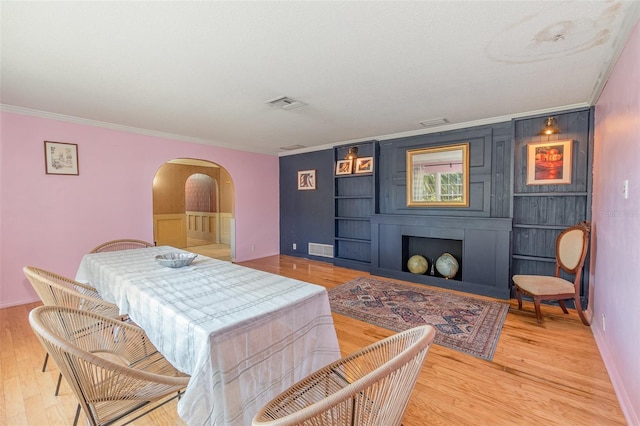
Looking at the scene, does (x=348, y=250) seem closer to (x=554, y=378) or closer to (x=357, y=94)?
(x=357, y=94)

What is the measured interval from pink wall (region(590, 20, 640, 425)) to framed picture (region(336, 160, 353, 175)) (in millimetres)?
3350

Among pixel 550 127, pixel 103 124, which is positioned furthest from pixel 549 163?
pixel 103 124

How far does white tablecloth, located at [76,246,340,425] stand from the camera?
108cm

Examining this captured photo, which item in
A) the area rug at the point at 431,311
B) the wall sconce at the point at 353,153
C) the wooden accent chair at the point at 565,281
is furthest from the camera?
the wall sconce at the point at 353,153

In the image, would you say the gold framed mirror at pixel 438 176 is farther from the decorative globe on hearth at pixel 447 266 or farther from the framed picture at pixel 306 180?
the framed picture at pixel 306 180

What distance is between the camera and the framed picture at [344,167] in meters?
5.24

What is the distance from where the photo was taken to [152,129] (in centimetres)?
424

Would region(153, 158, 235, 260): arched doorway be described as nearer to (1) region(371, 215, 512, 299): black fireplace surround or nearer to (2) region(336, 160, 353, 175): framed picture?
(2) region(336, 160, 353, 175): framed picture

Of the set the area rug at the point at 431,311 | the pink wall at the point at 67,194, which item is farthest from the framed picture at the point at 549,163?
the pink wall at the point at 67,194

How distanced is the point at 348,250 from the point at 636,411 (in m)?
4.20

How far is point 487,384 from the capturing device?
193cm

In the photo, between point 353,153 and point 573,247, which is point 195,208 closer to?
point 353,153

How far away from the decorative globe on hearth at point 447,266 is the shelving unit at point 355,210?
4.11ft

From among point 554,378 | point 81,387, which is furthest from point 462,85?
point 81,387
